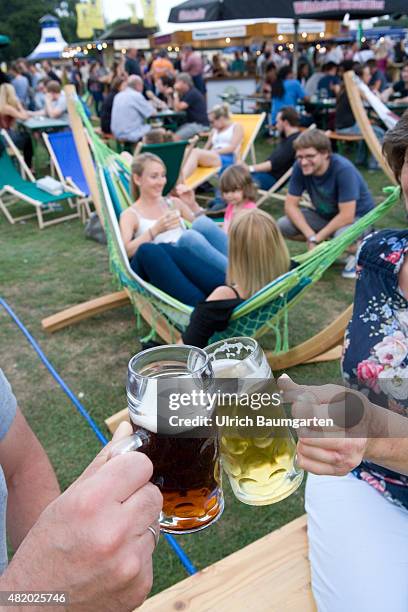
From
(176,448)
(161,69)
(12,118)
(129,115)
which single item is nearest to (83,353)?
(176,448)

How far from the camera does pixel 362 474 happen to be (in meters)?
1.32

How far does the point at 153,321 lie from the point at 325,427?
2.33 metres

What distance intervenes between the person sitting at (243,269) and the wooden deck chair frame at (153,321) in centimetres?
51

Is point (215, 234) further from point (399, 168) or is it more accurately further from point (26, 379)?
point (399, 168)

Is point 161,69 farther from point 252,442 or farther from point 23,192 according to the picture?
point 252,442

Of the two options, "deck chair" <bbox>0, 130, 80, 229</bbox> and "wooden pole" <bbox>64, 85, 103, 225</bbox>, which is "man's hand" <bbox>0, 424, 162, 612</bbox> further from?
"deck chair" <bbox>0, 130, 80, 229</bbox>

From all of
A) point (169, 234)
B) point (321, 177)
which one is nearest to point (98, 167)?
point (169, 234)

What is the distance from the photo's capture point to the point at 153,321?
10.2 ft

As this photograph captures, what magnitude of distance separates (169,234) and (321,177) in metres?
1.49

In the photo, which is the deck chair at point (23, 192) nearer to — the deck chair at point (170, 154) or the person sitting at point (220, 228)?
the deck chair at point (170, 154)

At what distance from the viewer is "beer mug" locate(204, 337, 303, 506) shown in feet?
2.67

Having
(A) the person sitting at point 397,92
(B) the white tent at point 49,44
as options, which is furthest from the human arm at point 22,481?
(B) the white tent at point 49,44

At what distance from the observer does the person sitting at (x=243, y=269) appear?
237 cm

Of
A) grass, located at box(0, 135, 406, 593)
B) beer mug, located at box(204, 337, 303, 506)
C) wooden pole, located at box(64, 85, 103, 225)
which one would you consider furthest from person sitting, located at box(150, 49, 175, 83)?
beer mug, located at box(204, 337, 303, 506)
